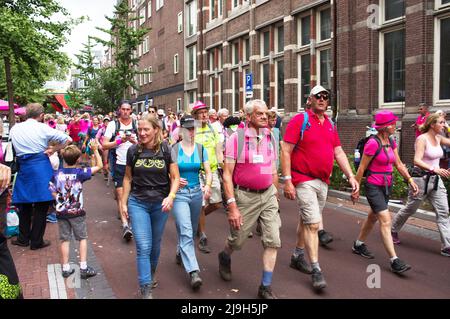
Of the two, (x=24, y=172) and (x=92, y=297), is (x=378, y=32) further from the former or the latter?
(x=92, y=297)

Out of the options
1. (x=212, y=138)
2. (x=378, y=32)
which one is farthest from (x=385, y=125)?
(x=378, y=32)

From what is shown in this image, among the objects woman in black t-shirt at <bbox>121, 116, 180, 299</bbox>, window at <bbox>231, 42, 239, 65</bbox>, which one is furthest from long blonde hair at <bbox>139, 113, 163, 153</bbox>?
window at <bbox>231, 42, 239, 65</bbox>

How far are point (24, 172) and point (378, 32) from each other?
444 inches

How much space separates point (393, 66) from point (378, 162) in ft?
29.7

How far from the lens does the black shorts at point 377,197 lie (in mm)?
5426

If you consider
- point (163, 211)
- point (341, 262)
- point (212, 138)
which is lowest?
point (341, 262)

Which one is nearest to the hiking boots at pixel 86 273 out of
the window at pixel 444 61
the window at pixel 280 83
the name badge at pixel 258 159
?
the name badge at pixel 258 159

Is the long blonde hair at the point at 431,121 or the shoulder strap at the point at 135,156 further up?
the long blonde hair at the point at 431,121

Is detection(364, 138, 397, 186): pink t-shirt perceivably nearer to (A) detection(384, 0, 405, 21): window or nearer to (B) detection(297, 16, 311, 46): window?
(A) detection(384, 0, 405, 21): window

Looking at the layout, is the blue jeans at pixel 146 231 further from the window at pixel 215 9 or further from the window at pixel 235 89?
the window at pixel 215 9

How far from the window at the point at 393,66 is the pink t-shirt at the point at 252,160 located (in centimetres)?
999

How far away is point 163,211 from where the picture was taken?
4.38 meters

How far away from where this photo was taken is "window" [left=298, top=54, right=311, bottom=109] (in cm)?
1764

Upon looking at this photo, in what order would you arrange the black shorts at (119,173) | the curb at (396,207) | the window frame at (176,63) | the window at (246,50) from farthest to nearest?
the window frame at (176,63) < the window at (246,50) < the curb at (396,207) < the black shorts at (119,173)
